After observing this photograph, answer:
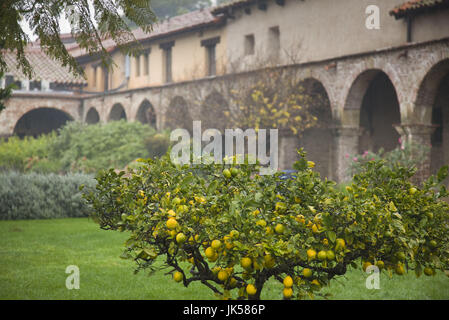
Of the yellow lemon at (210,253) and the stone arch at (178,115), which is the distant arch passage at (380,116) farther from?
the yellow lemon at (210,253)

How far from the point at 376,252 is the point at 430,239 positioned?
0.46 meters

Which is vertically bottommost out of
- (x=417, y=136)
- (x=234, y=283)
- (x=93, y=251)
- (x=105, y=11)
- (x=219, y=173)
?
(x=93, y=251)

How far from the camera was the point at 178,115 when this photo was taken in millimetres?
22125

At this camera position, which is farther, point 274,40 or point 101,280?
point 274,40

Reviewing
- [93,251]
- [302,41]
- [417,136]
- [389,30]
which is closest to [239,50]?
[302,41]

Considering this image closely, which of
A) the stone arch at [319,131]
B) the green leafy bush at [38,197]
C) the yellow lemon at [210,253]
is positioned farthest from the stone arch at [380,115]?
the yellow lemon at [210,253]

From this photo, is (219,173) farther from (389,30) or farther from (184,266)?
(389,30)

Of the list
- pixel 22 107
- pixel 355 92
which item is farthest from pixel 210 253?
pixel 22 107

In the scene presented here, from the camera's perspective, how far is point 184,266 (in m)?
6.84

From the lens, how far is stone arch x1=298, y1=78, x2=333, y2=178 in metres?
17.6

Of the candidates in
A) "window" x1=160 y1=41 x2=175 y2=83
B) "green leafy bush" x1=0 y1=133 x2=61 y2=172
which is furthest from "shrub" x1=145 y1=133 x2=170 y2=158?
"window" x1=160 y1=41 x2=175 y2=83

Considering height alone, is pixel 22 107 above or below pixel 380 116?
above

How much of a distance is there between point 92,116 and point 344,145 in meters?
19.4

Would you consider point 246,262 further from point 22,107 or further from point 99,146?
point 22,107
